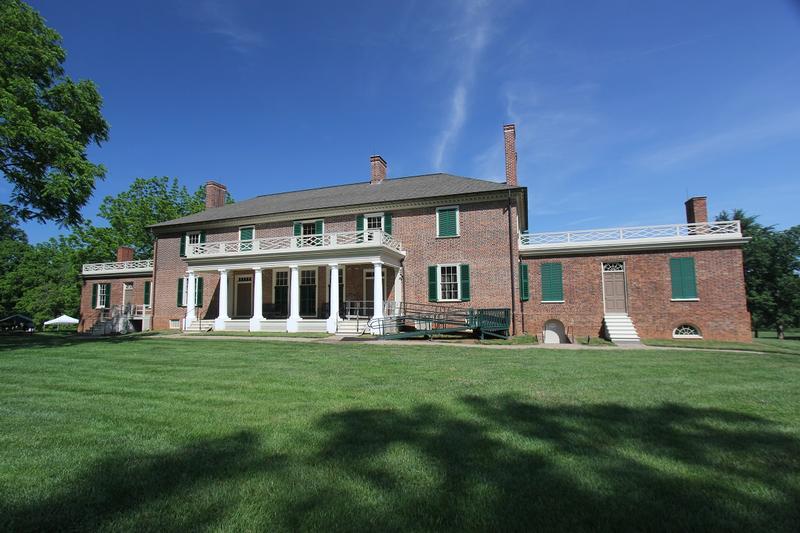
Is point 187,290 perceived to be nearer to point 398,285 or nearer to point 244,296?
point 244,296

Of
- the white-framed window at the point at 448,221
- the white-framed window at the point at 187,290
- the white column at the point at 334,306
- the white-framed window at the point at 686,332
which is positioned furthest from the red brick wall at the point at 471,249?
the white-framed window at the point at 187,290

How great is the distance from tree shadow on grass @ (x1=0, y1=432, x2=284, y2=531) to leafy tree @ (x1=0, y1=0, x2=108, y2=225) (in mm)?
14219

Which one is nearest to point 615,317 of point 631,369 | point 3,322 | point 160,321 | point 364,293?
point 631,369

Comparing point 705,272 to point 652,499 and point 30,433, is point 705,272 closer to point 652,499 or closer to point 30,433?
point 652,499

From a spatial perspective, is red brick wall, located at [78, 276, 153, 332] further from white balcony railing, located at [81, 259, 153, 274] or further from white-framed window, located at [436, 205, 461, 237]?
white-framed window, located at [436, 205, 461, 237]

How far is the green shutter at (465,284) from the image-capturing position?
19.8 meters

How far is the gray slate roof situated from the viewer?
21.0m

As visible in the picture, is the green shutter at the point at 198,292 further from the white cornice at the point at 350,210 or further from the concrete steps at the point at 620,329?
the concrete steps at the point at 620,329

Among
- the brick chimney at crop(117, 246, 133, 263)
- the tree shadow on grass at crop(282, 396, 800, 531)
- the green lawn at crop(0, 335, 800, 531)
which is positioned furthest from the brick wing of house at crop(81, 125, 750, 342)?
the tree shadow on grass at crop(282, 396, 800, 531)

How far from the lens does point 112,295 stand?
28.8 metres

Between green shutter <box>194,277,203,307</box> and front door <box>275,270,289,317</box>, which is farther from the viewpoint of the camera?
green shutter <box>194,277,203,307</box>

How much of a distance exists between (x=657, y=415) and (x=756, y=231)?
41672 mm

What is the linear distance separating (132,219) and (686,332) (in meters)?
43.8

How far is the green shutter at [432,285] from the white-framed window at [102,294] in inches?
917
